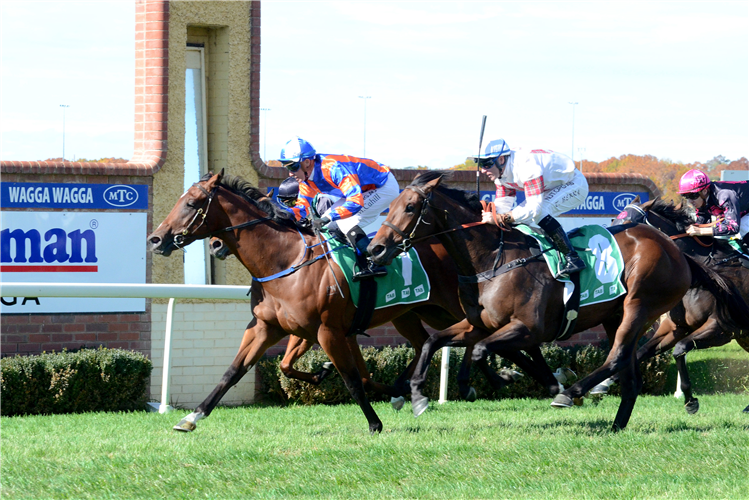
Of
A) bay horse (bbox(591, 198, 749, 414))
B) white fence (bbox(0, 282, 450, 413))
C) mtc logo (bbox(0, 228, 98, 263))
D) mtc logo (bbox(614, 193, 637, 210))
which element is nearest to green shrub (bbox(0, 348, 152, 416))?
white fence (bbox(0, 282, 450, 413))

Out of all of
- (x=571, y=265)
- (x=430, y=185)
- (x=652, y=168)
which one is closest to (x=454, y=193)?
(x=430, y=185)

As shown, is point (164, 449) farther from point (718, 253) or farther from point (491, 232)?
point (718, 253)

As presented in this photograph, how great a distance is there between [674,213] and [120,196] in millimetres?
5175

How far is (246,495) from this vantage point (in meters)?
4.44

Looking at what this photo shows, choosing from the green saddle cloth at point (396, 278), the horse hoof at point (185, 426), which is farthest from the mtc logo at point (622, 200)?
the horse hoof at point (185, 426)

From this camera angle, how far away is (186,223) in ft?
19.9

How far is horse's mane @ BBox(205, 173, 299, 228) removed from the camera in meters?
6.30

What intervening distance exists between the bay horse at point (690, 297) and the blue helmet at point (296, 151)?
2.86 metres

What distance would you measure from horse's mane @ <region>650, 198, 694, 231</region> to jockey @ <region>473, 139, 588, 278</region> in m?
1.70

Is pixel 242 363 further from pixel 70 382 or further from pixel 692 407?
pixel 692 407

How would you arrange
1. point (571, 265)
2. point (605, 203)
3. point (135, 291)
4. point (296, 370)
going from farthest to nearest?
point (605, 203) → point (135, 291) → point (296, 370) → point (571, 265)

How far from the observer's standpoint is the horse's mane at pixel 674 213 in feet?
25.5

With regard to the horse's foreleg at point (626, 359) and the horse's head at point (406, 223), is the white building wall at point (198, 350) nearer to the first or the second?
the horse's head at point (406, 223)

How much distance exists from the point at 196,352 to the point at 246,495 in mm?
4735
